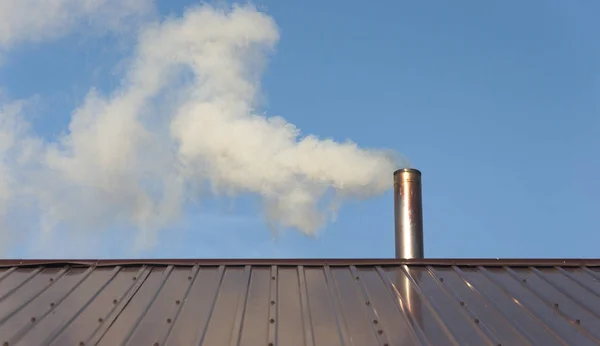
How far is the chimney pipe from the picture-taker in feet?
45.5

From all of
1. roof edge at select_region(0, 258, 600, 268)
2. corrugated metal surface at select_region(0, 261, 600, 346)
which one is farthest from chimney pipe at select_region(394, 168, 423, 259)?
corrugated metal surface at select_region(0, 261, 600, 346)

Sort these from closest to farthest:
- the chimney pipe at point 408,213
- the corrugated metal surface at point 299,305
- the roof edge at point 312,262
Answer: the corrugated metal surface at point 299,305 → the roof edge at point 312,262 → the chimney pipe at point 408,213

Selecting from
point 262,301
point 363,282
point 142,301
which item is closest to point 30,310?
point 142,301

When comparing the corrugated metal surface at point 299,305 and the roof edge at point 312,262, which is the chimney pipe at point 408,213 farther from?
the corrugated metal surface at point 299,305

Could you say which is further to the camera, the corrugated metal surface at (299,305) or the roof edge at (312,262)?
the roof edge at (312,262)

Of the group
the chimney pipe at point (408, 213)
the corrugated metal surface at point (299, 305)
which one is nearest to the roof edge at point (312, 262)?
the corrugated metal surface at point (299, 305)

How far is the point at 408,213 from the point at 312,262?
4.88 metres

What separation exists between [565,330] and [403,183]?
714 cm

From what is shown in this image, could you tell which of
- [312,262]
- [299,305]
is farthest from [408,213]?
[299,305]

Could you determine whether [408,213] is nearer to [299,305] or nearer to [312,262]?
[312,262]

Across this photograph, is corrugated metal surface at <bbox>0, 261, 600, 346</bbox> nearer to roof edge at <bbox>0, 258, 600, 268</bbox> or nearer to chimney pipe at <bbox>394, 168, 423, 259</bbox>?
roof edge at <bbox>0, 258, 600, 268</bbox>

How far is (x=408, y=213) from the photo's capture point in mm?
14250

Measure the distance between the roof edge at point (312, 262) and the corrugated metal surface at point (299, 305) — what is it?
2.6 inches

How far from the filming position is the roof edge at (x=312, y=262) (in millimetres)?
9648
